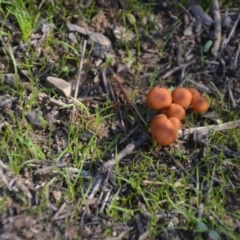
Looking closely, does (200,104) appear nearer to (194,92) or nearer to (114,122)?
(194,92)

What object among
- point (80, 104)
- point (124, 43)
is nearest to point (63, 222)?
point (80, 104)

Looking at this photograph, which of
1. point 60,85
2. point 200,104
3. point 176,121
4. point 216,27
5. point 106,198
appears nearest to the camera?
point 106,198

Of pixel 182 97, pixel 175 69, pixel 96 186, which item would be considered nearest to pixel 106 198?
pixel 96 186

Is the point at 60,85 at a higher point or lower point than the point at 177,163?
higher

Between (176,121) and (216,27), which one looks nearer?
(176,121)

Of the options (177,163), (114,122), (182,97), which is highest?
Answer: (182,97)

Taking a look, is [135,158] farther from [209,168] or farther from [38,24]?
[38,24]
